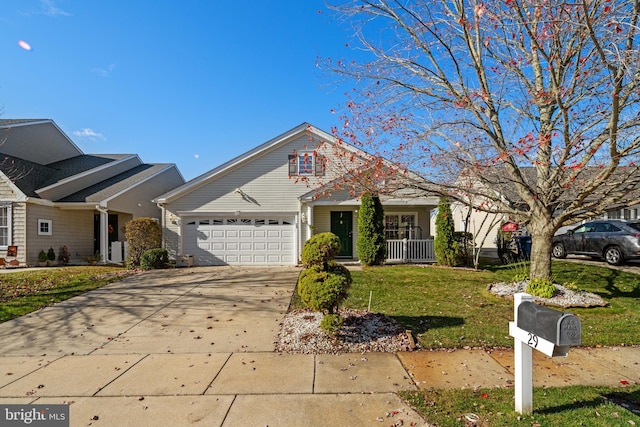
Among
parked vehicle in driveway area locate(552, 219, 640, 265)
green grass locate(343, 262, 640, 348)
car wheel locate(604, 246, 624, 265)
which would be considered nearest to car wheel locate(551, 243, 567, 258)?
parked vehicle in driveway area locate(552, 219, 640, 265)

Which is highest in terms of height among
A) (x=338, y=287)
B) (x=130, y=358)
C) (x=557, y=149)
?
(x=557, y=149)

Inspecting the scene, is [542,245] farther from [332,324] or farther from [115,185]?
[115,185]

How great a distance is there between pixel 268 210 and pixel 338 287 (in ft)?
31.1

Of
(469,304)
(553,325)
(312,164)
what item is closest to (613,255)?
(469,304)

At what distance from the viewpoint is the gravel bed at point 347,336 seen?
16.3 ft

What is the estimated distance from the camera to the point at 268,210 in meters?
14.1

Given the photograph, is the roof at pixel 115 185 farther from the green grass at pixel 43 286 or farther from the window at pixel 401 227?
the window at pixel 401 227

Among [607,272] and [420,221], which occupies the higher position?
[420,221]

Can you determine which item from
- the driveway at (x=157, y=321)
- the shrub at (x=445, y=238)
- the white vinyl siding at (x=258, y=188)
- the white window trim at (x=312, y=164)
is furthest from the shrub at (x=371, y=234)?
the driveway at (x=157, y=321)

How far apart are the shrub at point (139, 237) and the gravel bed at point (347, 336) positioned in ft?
30.7

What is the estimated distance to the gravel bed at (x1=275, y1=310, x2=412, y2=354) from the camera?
498cm

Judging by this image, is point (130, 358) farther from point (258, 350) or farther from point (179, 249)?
point (179, 249)

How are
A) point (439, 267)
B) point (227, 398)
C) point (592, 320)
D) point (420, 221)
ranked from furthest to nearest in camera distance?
point (420, 221) → point (439, 267) → point (592, 320) → point (227, 398)

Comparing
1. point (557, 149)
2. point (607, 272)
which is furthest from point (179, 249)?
point (607, 272)
